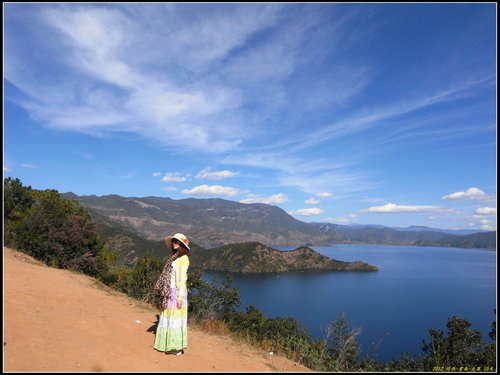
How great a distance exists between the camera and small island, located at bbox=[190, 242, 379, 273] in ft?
452

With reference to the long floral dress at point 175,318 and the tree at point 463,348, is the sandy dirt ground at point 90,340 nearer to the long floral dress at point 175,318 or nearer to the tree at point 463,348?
the long floral dress at point 175,318

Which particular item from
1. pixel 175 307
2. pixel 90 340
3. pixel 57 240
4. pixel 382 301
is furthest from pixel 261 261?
pixel 175 307

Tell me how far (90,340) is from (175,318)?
5.87ft

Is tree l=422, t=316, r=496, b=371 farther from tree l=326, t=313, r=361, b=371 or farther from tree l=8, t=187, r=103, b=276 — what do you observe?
tree l=8, t=187, r=103, b=276

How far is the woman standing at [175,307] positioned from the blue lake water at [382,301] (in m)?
41.0

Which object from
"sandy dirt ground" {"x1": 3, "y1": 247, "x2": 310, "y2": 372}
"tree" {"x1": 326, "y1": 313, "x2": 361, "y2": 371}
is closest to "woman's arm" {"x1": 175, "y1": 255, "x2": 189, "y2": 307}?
"sandy dirt ground" {"x1": 3, "y1": 247, "x2": 310, "y2": 372}

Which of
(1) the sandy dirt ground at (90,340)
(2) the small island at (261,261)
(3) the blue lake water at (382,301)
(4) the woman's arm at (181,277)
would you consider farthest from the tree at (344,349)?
(2) the small island at (261,261)

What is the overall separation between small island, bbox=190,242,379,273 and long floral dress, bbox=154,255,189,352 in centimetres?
13121

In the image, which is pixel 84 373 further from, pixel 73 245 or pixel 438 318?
pixel 438 318

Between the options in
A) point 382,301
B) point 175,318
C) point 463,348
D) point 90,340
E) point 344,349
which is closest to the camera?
point 175,318

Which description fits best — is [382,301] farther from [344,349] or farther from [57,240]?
[344,349]

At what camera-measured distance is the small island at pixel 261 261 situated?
137625 millimetres

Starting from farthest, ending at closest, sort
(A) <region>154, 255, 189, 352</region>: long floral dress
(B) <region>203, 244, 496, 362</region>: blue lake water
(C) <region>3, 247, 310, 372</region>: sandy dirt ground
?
(B) <region>203, 244, 496, 362</region>: blue lake water < (A) <region>154, 255, 189, 352</region>: long floral dress < (C) <region>3, 247, 310, 372</region>: sandy dirt ground

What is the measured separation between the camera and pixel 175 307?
6.22 m
